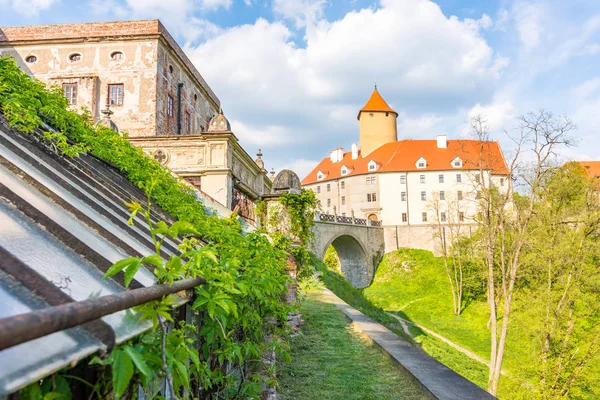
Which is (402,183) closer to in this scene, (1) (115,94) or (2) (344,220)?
(2) (344,220)

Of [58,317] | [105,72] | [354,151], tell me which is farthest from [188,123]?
[354,151]

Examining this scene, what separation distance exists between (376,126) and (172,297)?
190 ft

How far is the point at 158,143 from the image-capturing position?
1456 cm

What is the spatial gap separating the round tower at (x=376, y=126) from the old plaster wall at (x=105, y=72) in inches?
1581

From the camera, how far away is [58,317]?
1.02 metres

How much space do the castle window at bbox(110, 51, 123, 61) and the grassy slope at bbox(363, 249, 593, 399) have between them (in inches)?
711

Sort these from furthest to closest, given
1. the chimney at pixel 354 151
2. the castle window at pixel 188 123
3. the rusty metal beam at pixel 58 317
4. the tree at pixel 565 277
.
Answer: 1. the chimney at pixel 354 151
2. the castle window at pixel 188 123
3. the tree at pixel 565 277
4. the rusty metal beam at pixel 58 317

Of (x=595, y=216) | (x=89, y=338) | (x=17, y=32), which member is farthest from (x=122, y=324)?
(x=17, y=32)

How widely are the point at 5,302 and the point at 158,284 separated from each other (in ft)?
1.79

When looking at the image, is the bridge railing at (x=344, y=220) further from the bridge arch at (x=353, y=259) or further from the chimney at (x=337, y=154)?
the chimney at (x=337, y=154)

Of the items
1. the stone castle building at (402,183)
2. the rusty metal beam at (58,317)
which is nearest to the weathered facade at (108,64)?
the rusty metal beam at (58,317)

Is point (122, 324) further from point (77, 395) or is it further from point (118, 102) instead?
point (118, 102)

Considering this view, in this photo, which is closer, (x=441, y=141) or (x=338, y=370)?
(x=338, y=370)

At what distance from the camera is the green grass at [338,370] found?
5414 millimetres
